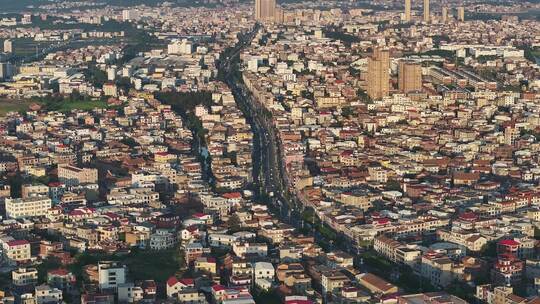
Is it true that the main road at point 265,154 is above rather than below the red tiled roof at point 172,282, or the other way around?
above

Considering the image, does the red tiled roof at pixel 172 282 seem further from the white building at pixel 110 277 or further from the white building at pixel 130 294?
the white building at pixel 110 277

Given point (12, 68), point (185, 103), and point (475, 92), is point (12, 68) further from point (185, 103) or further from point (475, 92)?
point (475, 92)

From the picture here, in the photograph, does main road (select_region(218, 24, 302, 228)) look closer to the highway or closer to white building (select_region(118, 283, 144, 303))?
the highway

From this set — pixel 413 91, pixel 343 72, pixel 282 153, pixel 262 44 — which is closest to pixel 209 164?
pixel 282 153

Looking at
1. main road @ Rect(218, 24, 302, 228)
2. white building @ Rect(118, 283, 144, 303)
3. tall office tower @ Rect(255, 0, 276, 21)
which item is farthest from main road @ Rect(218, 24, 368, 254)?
tall office tower @ Rect(255, 0, 276, 21)

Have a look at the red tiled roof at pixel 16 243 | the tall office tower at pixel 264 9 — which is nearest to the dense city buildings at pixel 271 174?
the red tiled roof at pixel 16 243

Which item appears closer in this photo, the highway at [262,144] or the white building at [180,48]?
the highway at [262,144]

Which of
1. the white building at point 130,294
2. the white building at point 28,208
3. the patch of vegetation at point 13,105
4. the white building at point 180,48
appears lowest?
the white building at point 130,294
